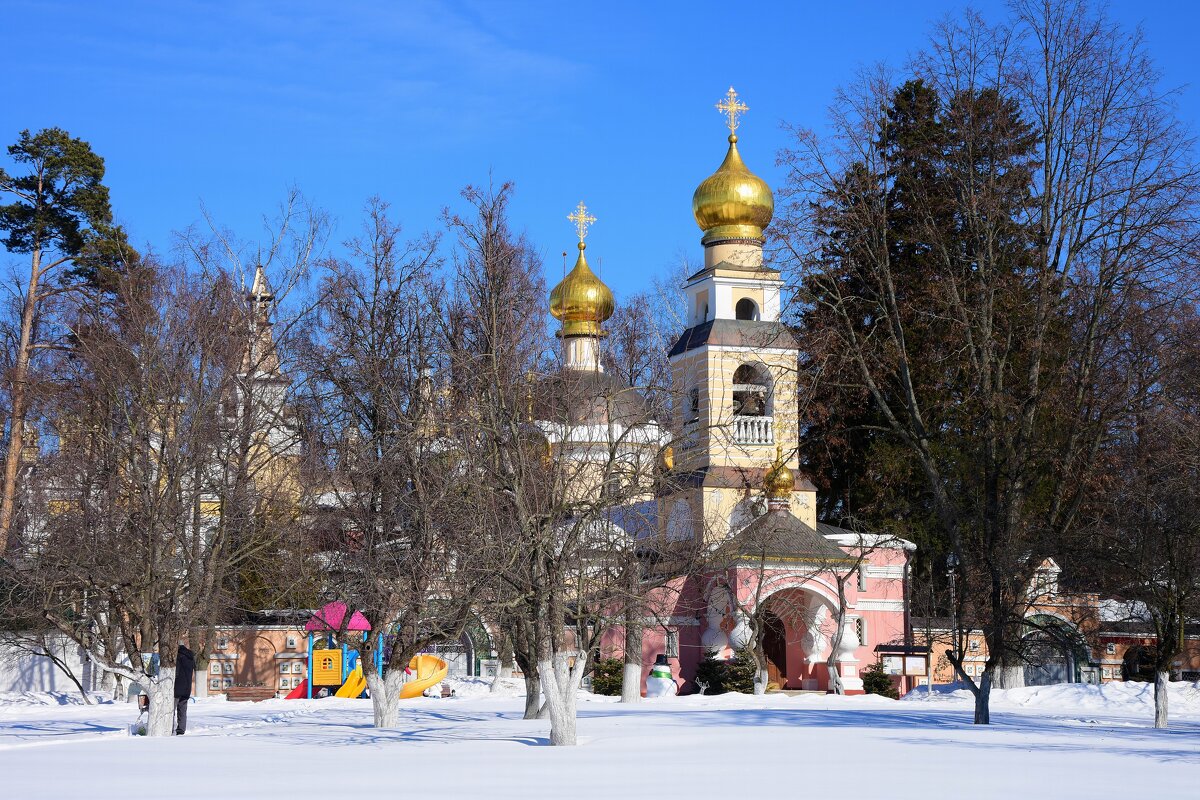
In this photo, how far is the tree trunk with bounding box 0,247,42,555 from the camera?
112 ft

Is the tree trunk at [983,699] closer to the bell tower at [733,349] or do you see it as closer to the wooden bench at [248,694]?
the bell tower at [733,349]

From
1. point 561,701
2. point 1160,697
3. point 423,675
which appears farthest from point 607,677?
point 561,701

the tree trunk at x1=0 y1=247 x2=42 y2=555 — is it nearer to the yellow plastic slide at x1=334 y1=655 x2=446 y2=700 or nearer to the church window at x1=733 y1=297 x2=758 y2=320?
the yellow plastic slide at x1=334 y1=655 x2=446 y2=700

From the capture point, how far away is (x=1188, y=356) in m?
26.8

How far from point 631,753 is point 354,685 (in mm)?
17893

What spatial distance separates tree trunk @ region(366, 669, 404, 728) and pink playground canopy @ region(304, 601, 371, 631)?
0.95 m

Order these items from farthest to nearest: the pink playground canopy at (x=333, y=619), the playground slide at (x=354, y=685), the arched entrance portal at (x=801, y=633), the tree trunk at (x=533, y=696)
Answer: the arched entrance portal at (x=801, y=633), the playground slide at (x=354, y=685), the tree trunk at (x=533, y=696), the pink playground canopy at (x=333, y=619)

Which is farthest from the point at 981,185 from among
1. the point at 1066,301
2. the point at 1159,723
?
the point at 1159,723

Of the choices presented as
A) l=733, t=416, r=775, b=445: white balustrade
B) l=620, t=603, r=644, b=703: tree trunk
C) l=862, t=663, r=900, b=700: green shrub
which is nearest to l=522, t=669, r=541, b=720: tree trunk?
l=620, t=603, r=644, b=703: tree trunk

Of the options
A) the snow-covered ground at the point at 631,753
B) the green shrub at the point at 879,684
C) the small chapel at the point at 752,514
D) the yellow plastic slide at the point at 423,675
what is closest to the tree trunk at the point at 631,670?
the snow-covered ground at the point at 631,753

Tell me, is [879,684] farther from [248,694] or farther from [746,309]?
[248,694]

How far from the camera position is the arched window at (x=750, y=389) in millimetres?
39094

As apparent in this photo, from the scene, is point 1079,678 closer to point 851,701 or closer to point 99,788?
point 851,701

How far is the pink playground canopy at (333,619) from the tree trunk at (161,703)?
2.27 metres
